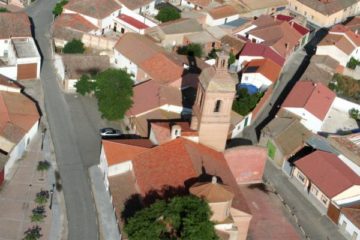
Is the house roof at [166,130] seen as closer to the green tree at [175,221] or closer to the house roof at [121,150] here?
the house roof at [121,150]

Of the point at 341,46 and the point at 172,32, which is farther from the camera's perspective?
the point at 341,46

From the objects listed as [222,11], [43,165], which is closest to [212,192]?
[43,165]

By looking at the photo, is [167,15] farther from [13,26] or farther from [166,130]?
[166,130]

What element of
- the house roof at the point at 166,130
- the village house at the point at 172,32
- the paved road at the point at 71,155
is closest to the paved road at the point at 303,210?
the house roof at the point at 166,130

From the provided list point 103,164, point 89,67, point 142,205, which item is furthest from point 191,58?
point 142,205

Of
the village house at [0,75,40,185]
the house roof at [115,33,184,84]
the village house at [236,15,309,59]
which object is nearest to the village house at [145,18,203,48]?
the house roof at [115,33,184,84]

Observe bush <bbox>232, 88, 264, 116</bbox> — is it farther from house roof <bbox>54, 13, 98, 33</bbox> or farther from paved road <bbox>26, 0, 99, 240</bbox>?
house roof <bbox>54, 13, 98, 33</bbox>
